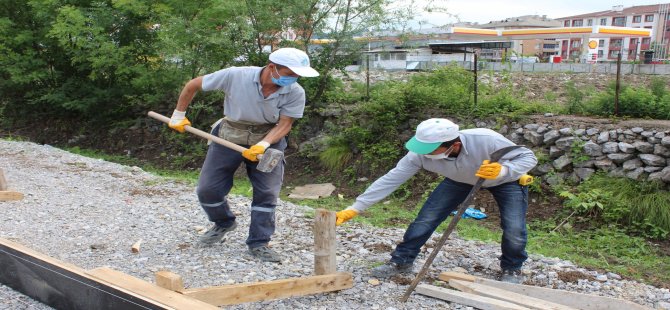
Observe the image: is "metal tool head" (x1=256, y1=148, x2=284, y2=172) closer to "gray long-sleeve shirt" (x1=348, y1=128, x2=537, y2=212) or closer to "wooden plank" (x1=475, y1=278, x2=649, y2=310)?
"gray long-sleeve shirt" (x1=348, y1=128, x2=537, y2=212)

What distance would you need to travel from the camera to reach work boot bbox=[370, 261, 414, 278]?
491 cm

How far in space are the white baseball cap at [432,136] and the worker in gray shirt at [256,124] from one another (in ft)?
3.43

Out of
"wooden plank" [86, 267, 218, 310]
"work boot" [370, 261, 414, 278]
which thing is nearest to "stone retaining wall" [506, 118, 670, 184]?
"work boot" [370, 261, 414, 278]

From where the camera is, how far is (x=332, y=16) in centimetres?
1171

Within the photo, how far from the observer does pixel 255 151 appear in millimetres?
4746

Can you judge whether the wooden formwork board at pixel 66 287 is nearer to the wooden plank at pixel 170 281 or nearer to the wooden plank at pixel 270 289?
the wooden plank at pixel 170 281

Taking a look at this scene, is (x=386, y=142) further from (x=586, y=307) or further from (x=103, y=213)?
(x=586, y=307)

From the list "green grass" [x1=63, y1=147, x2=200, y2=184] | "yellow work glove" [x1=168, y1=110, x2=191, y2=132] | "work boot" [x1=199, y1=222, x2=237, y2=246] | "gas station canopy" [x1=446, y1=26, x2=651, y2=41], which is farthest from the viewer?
"gas station canopy" [x1=446, y1=26, x2=651, y2=41]

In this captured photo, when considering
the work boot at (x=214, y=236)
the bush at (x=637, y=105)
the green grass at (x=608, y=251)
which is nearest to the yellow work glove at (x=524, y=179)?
the green grass at (x=608, y=251)

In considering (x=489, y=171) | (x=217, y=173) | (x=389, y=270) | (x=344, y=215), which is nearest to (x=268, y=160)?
(x=217, y=173)

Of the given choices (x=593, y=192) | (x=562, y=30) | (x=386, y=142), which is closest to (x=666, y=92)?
(x=593, y=192)

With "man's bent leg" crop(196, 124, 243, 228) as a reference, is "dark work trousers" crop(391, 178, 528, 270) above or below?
below

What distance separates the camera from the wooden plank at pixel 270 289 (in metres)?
3.73

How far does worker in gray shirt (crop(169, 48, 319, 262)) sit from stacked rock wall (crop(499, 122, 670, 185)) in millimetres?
4996
